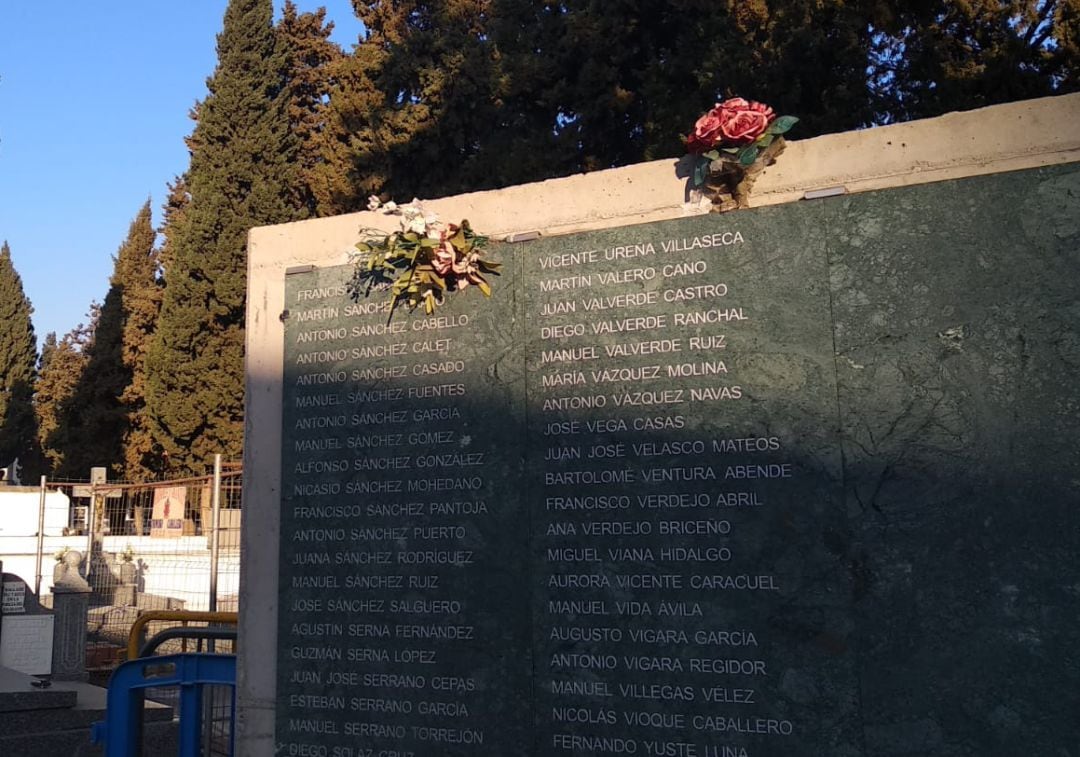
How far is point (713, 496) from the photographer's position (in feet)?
12.9

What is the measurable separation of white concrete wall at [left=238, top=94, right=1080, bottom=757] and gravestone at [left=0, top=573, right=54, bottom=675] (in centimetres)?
871

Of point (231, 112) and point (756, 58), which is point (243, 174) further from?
point (756, 58)

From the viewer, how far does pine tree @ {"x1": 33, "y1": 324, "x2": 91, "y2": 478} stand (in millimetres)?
30812

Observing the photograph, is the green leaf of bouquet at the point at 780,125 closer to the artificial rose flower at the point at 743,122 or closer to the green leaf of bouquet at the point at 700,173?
the artificial rose flower at the point at 743,122

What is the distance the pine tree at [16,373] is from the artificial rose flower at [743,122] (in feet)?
133

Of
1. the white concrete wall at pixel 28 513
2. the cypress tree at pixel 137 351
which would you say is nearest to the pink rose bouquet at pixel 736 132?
the white concrete wall at pixel 28 513

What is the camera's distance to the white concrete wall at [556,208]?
375 centimetres

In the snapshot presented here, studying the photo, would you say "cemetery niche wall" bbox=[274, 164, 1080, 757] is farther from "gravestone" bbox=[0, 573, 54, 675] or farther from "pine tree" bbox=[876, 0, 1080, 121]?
"gravestone" bbox=[0, 573, 54, 675]

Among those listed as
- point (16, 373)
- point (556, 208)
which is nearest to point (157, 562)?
point (556, 208)

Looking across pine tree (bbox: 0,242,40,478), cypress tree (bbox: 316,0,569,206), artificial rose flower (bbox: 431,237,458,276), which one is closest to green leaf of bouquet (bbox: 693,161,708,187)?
artificial rose flower (bbox: 431,237,458,276)

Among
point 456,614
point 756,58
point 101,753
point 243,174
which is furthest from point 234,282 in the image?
point 456,614

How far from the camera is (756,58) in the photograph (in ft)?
41.7

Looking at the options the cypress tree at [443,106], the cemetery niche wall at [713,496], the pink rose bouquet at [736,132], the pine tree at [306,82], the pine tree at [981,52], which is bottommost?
the cemetery niche wall at [713,496]

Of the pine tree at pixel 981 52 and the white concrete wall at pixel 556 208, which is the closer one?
the white concrete wall at pixel 556 208
